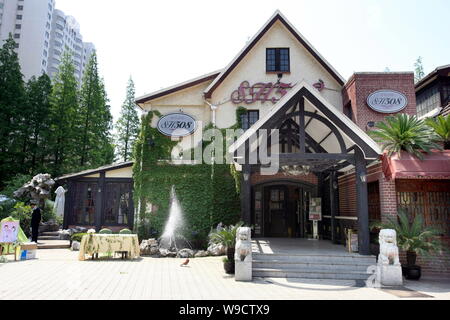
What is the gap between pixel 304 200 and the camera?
14000 millimetres

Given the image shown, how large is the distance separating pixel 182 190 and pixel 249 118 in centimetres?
504

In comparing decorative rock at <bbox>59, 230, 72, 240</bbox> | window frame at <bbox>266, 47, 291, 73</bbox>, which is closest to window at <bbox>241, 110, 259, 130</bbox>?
window frame at <bbox>266, 47, 291, 73</bbox>

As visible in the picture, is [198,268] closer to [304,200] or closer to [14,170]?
[304,200]

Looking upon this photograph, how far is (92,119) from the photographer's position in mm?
30234

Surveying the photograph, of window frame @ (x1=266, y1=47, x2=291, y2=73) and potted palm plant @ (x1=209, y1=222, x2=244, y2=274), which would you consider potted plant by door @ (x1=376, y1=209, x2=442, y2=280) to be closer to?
potted palm plant @ (x1=209, y1=222, x2=244, y2=274)

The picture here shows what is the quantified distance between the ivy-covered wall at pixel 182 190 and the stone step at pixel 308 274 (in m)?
5.93

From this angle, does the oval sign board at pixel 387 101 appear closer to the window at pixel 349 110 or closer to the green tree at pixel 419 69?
the window at pixel 349 110

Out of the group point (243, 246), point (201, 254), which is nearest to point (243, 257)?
point (243, 246)

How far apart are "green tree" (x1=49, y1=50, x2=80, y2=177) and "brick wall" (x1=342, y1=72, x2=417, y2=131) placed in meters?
26.0

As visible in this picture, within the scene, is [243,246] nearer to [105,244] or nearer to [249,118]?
[105,244]

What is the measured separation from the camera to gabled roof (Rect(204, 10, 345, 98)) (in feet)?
49.3

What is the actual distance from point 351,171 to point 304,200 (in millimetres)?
3251

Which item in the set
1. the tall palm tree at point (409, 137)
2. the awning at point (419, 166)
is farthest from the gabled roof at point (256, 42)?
the awning at point (419, 166)

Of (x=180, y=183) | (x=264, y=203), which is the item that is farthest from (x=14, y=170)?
(x=264, y=203)
